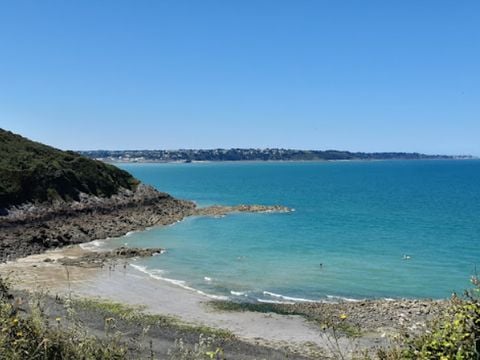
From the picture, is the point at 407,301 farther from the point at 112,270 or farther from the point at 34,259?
the point at 34,259

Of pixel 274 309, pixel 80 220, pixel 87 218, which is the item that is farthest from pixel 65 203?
pixel 274 309

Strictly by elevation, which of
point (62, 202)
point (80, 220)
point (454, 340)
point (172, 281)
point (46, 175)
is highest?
point (454, 340)

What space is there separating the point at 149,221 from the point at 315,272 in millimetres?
31303

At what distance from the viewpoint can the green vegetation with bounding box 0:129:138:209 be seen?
54.4 metres

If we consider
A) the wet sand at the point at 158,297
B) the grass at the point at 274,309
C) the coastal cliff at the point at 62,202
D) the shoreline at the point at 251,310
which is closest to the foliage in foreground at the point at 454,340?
the wet sand at the point at 158,297

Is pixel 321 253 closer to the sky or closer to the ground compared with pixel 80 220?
closer to the ground

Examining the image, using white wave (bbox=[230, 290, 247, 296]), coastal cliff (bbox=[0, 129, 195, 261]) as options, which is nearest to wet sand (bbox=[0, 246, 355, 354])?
white wave (bbox=[230, 290, 247, 296])

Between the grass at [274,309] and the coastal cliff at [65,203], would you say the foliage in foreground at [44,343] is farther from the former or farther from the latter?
the coastal cliff at [65,203]

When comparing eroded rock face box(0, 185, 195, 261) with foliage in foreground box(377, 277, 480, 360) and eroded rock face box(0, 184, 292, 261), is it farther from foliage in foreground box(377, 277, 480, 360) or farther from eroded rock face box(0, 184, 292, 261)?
foliage in foreground box(377, 277, 480, 360)

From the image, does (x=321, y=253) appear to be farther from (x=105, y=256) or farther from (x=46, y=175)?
(x=46, y=175)

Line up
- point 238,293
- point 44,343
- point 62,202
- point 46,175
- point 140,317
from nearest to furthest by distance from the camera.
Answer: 1. point 44,343
2. point 140,317
3. point 238,293
4. point 62,202
5. point 46,175

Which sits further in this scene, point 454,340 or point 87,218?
point 87,218

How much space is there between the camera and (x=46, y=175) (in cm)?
5997

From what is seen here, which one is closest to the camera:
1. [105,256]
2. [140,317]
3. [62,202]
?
[140,317]
